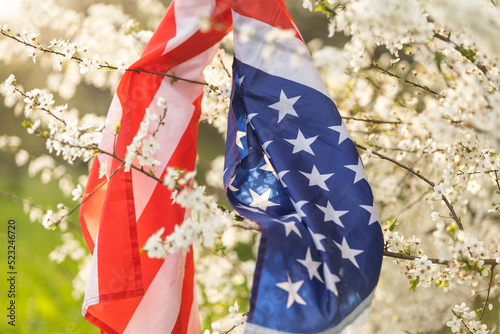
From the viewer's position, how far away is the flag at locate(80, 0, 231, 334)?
1249 millimetres

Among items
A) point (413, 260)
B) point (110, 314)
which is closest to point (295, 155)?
point (413, 260)

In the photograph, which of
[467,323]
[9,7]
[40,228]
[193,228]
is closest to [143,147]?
[193,228]

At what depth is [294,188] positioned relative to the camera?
1135mm

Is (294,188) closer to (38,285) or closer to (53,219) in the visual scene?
(53,219)

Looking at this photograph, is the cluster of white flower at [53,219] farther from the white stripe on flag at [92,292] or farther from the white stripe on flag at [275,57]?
the white stripe on flag at [275,57]

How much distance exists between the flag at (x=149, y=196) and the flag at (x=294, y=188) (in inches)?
6.6

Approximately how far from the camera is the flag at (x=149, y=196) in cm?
125

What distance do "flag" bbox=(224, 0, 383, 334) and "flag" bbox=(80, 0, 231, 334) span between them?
0.55ft

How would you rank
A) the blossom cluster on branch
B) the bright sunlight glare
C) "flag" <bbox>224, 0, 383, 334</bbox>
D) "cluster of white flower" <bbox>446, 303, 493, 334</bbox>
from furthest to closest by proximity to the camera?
the bright sunlight glare → "cluster of white flower" <bbox>446, 303, 493, 334</bbox> → "flag" <bbox>224, 0, 383, 334</bbox> → the blossom cluster on branch

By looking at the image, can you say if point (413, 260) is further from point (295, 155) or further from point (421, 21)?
point (421, 21)

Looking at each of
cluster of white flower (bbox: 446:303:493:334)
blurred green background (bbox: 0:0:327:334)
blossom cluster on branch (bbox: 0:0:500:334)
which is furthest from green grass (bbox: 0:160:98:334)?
cluster of white flower (bbox: 446:303:493:334)

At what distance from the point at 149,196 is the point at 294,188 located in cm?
46

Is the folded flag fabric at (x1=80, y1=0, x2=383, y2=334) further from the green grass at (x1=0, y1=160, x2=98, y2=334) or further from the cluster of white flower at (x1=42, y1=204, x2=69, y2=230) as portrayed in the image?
the green grass at (x1=0, y1=160, x2=98, y2=334)

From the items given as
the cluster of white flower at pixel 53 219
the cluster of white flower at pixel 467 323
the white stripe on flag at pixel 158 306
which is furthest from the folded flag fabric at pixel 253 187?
the cluster of white flower at pixel 467 323
